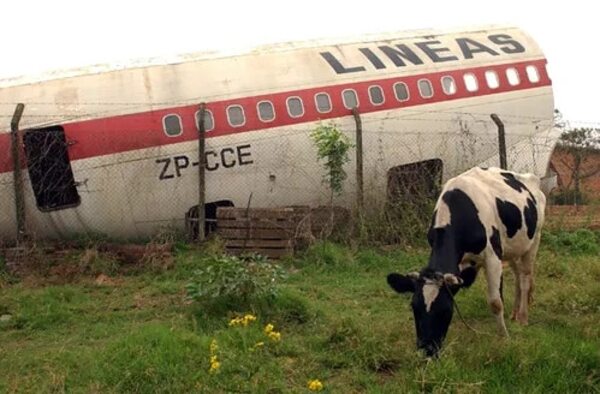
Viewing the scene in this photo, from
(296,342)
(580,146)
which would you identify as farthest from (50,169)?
(580,146)

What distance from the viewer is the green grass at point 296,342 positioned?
19.0ft

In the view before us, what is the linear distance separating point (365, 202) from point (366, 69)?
358 cm

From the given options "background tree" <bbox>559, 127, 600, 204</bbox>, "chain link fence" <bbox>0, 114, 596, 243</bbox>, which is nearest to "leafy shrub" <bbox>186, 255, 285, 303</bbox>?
"chain link fence" <bbox>0, 114, 596, 243</bbox>

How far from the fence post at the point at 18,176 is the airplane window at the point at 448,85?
31.1 ft

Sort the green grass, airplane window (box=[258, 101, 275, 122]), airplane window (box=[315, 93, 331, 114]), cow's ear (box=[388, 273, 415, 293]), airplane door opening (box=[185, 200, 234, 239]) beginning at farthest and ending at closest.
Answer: airplane window (box=[315, 93, 331, 114])
airplane window (box=[258, 101, 275, 122])
airplane door opening (box=[185, 200, 234, 239])
cow's ear (box=[388, 273, 415, 293])
the green grass

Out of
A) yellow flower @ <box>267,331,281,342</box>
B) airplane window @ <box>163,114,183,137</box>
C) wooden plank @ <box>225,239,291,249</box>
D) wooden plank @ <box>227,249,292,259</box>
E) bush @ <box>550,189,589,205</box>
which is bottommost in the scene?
bush @ <box>550,189,589,205</box>

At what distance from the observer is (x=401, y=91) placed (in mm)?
15609

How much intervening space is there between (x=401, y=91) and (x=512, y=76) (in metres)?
3.14

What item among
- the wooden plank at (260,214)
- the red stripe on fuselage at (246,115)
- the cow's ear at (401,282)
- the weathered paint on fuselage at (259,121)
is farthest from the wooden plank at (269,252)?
the cow's ear at (401,282)

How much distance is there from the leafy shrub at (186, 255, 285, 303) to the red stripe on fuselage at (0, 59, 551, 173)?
587 centimetres

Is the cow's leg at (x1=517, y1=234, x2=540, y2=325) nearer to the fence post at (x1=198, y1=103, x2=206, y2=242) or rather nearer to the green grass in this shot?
the green grass

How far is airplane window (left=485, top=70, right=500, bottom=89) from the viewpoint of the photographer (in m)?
16.3

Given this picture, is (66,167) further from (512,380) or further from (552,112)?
(552,112)

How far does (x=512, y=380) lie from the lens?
18.7ft
